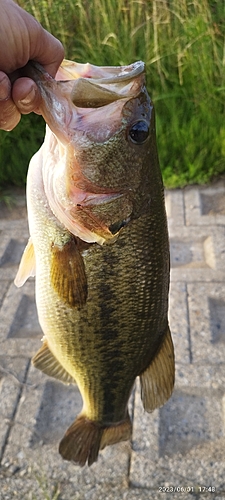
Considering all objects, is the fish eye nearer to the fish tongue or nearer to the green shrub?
the fish tongue

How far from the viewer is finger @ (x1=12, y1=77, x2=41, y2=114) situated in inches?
47.4

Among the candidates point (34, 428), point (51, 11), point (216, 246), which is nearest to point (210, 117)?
point (216, 246)

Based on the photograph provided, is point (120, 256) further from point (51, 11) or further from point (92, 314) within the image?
point (51, 11)

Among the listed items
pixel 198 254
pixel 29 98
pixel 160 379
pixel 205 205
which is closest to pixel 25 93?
pixel 29 98

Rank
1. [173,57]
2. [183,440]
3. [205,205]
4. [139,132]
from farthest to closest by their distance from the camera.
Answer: [173,57] → [205,205] → [183,440] → [139,132]

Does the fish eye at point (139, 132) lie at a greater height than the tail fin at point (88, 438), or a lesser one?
greater

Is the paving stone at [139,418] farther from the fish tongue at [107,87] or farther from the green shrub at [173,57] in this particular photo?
the fish tongue at [107,87]

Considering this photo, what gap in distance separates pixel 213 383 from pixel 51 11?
344cm

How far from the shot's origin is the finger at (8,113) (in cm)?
130

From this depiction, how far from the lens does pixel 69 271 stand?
1.41 metres

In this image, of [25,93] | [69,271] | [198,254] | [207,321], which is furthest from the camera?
[198,254]

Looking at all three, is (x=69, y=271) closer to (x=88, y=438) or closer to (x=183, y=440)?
(x=88, y=438)

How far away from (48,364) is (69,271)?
Answer: 562mm

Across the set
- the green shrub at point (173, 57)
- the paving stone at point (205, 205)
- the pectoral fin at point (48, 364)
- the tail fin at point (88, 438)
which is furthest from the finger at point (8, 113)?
the green shrub at point (173, 57)
